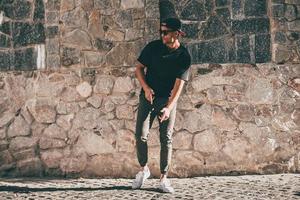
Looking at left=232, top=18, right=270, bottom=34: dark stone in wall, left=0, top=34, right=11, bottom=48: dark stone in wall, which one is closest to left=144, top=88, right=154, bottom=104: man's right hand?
left=232, top=18, right=270, bottom=34: dark stone in wall

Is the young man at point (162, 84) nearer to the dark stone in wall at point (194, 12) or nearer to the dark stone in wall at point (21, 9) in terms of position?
the dark stone in wall at point (194, 12)

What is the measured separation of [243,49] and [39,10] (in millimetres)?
2650

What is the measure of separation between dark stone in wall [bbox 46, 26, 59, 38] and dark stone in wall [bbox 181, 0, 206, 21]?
1.62 metres

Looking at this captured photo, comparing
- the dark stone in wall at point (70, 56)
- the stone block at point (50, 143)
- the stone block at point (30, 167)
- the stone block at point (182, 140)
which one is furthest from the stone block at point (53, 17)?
the stone block at point (182, 140)

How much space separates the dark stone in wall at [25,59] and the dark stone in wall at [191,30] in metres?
1.97

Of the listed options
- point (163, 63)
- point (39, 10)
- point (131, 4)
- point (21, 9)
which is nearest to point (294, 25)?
point (163, 63)

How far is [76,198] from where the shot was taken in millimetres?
4672

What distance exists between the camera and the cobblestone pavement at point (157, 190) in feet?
15.5

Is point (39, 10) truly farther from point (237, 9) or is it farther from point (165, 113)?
point (237, 9)

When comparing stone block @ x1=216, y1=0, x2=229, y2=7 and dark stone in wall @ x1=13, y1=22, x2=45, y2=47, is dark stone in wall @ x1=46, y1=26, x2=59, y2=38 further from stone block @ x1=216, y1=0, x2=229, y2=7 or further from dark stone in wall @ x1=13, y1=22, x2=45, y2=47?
stone block @ x1=216, y1=0, x2=229, y2=7

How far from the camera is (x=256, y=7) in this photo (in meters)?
5.70

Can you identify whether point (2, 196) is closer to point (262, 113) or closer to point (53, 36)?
Answer: point (53, 36)

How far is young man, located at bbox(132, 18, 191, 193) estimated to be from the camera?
192 inches

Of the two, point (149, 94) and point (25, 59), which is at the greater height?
point (25, 59)
